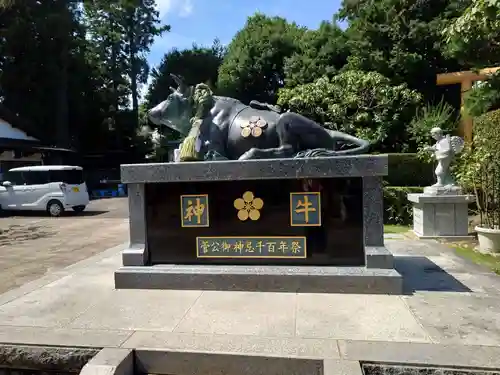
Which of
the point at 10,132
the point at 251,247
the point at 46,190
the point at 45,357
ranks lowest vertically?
the point at 45,357

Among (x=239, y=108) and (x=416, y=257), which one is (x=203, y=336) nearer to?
(x=239, y=108)

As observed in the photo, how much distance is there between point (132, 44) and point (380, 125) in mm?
22059

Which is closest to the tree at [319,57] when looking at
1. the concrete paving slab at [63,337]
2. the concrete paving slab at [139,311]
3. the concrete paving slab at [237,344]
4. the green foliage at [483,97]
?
the green foliage at [483,97]

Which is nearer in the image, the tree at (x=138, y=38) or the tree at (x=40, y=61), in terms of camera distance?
the tree at (x=40, y=61)

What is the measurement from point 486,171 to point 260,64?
1446 centimetres

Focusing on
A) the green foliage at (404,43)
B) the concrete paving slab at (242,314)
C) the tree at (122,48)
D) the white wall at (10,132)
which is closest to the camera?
the concrete paving slab at (242,314)

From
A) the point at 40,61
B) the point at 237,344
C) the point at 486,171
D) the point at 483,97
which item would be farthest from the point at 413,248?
the point at 40,61

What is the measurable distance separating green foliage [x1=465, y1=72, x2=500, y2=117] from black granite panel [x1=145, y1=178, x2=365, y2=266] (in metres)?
6.25

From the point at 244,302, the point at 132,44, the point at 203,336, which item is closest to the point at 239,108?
the point at 244,302

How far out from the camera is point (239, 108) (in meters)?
4.77

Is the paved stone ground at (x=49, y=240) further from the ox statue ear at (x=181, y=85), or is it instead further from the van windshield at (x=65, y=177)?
the ox statue ear at (x=181, y=85)

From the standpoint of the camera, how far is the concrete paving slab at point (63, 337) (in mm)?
2893

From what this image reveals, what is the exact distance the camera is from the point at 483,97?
28.5ft

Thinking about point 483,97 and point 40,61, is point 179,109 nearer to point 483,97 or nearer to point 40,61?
point 483,97
